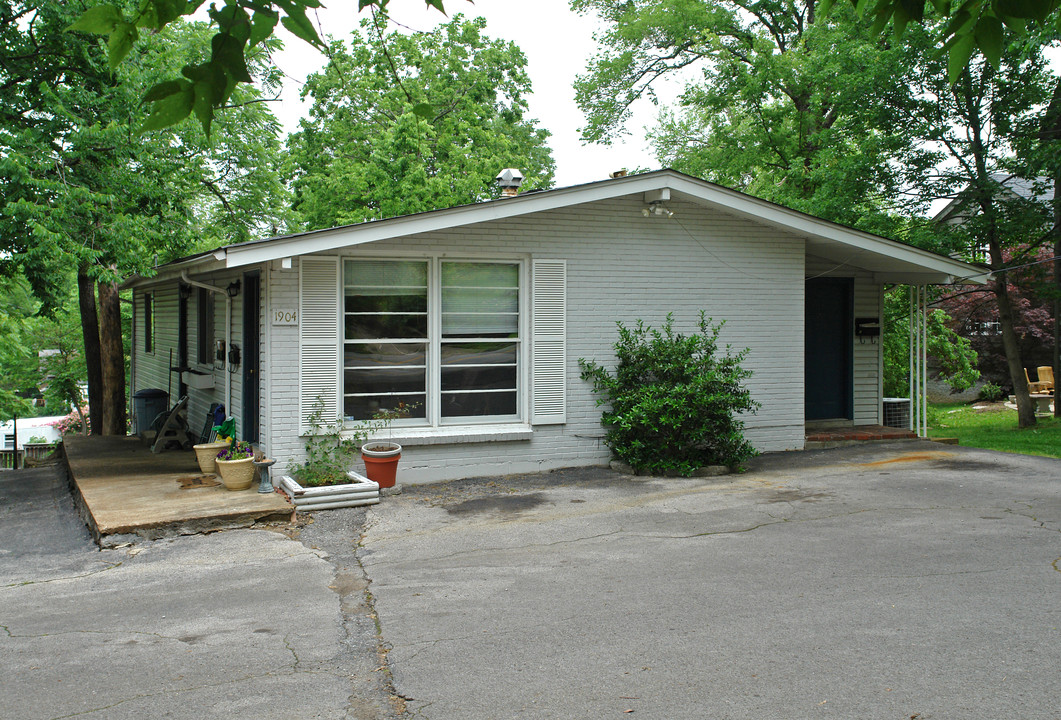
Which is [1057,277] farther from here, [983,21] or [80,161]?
[80,161]

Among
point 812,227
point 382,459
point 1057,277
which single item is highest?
point 1057,277

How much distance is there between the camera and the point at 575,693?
4.04 meters

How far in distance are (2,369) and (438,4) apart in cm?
3039

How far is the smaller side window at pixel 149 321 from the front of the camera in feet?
52.6

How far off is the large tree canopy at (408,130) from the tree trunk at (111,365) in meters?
8.53

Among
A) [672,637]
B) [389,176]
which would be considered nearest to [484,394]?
[672,637]

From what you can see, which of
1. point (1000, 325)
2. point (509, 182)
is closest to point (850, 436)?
point (509, 182)

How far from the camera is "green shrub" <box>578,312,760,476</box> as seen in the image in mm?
9500

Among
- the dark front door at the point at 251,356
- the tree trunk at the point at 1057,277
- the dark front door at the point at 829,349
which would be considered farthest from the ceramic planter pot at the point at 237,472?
the tree trunk at the point at 1057,277

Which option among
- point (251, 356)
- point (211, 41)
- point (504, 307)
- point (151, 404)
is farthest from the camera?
point (151, 404)

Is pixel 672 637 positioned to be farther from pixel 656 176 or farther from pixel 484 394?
pixel 656 176

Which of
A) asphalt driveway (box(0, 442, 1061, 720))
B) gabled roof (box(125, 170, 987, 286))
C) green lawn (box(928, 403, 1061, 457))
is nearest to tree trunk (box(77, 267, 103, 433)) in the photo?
gabled roof (box(125, 170, 987, 286))

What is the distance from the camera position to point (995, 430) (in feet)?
54.0

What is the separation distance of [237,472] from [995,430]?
14486 millimetres
